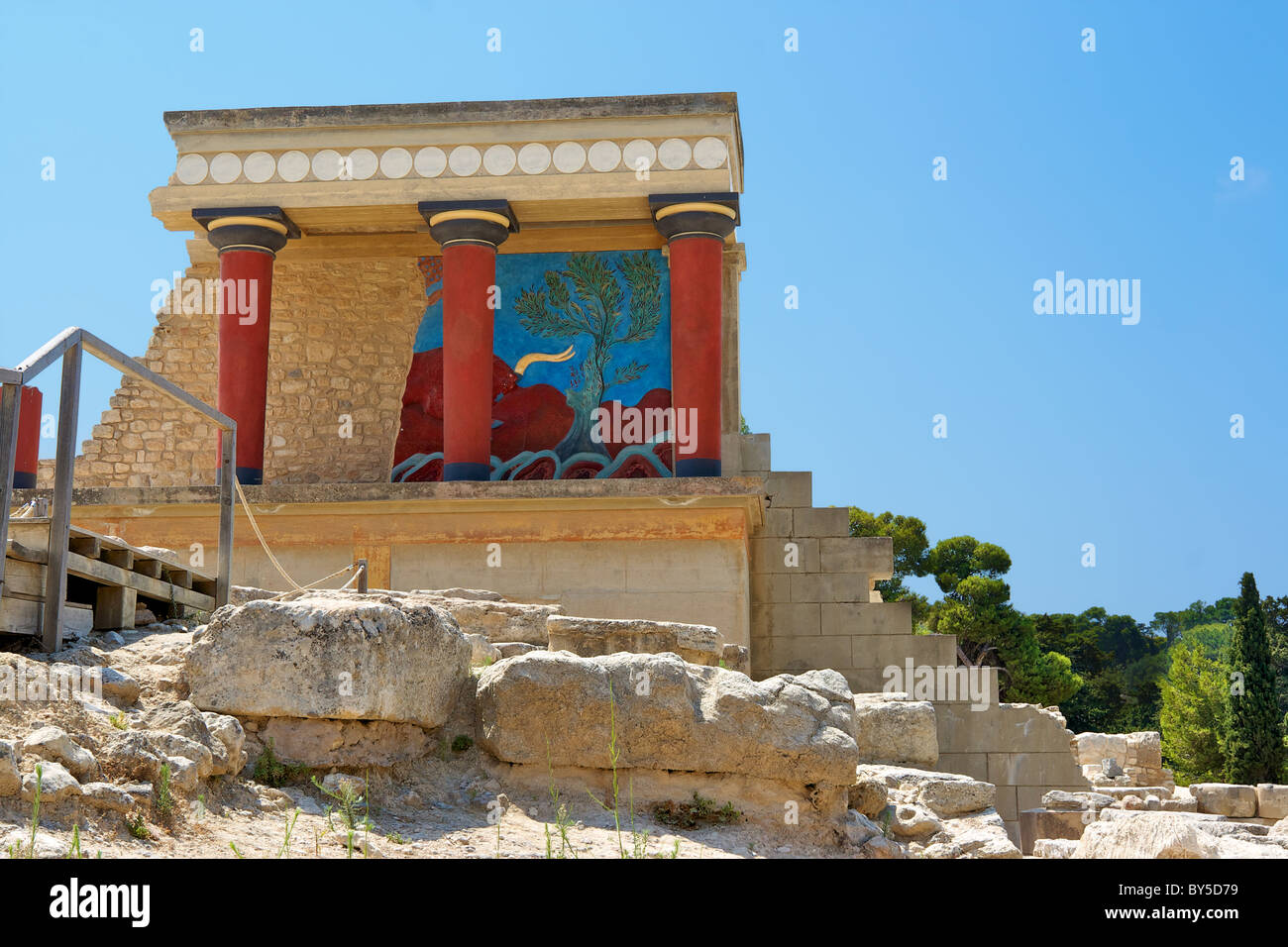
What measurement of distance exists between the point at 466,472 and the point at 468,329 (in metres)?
1.49

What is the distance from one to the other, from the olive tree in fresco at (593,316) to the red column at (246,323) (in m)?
2.88

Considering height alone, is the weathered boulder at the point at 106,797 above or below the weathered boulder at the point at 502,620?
below

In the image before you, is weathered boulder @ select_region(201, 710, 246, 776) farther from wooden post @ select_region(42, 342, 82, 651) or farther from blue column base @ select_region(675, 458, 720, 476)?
blue column base @ select_region(675, 458, 720, 476)

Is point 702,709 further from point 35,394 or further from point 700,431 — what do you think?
point 35,394

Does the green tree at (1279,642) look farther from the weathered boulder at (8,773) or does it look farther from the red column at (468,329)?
the weathered boulder at (8,773)

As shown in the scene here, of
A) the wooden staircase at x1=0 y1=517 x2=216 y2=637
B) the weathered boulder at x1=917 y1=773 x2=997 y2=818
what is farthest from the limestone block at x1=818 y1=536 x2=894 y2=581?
the wooden staircase at x1=0 y1=517 x2=216 y2=637

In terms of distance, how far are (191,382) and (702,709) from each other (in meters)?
11.3

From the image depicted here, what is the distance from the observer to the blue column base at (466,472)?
13773mm

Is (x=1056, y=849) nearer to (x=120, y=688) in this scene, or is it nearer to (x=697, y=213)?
(x=120, y=688)

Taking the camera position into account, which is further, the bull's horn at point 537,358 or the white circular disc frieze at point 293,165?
the bull's horn at point 537,358

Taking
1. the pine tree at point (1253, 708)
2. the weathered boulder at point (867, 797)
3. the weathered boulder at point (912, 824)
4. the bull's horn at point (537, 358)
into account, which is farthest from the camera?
the pine tree at point (1253, 708)

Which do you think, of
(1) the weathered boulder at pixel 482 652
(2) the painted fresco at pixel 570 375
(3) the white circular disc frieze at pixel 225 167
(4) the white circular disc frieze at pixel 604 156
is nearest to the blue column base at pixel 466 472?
(2) the painted fresco at pixel 570 375

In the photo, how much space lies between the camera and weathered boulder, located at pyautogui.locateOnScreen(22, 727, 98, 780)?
16.2 ft

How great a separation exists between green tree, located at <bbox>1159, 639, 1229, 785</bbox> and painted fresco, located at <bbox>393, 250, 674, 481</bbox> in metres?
22.2
